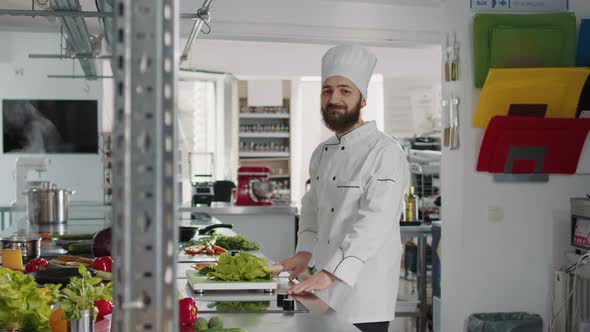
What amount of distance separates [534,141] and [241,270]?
2480mm

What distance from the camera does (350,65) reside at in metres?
3.13

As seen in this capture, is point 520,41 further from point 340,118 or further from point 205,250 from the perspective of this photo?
point 205,250

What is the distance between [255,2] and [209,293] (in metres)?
4.10

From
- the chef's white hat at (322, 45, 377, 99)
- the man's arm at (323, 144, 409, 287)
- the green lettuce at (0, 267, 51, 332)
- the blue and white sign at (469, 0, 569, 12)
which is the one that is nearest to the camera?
the green lettuce at (0, 267, 51, 332)

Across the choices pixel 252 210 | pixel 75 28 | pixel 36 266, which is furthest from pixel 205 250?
pixel 252 210

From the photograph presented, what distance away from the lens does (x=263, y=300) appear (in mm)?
2408

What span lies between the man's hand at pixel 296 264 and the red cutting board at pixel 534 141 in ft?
6.08

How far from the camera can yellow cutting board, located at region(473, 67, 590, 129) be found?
4438 mm

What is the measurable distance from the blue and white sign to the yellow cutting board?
0.49 m

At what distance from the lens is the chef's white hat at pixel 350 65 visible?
10.3ft

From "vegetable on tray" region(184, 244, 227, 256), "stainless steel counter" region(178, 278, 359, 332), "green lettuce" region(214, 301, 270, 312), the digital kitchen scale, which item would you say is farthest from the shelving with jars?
"stainless steel counter" region(178, 278, 359, 332)

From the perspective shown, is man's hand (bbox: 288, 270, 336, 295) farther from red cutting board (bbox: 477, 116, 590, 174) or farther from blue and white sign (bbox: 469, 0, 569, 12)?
blue and white sign (bbox: 469, 0, 569, 12)

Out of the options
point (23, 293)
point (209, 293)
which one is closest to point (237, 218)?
point (209, 293)

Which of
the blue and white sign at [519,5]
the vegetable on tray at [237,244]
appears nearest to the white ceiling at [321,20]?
the blue and white sign at [519,5]
